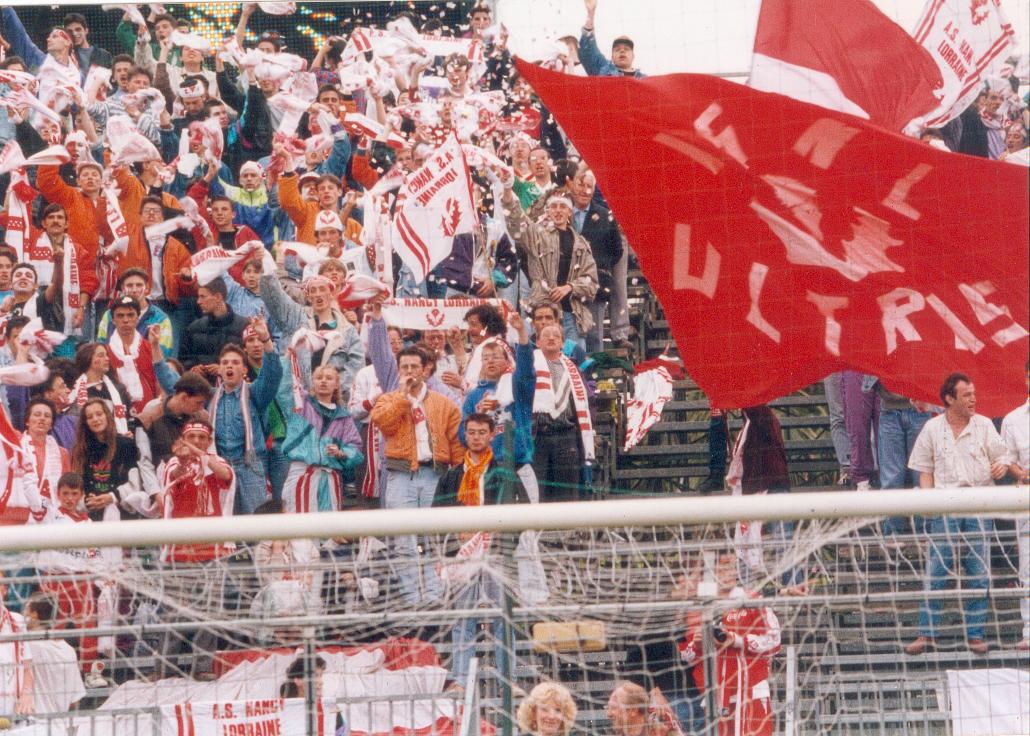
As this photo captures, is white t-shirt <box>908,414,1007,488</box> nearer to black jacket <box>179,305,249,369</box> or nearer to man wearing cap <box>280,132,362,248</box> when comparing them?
man wearing cap <box>280,132,362,248</box>

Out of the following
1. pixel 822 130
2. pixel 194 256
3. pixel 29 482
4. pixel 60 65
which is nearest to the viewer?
pixel 822 130

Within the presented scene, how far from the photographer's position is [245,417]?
7062mm

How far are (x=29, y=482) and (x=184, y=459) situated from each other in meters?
0.67

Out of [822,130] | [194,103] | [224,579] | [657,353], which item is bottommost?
[224,579]

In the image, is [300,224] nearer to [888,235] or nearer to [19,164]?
[19,164]

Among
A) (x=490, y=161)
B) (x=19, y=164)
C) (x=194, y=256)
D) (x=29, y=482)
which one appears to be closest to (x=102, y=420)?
(x=29, y=482)

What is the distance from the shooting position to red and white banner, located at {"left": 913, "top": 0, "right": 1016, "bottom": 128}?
6664 millimetres

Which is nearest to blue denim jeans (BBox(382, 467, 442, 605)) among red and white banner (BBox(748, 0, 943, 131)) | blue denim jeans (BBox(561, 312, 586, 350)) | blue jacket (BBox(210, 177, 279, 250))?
blue denim jeans (BBox(561, 312, 586, 350))

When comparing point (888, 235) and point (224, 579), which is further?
point (888, 235)

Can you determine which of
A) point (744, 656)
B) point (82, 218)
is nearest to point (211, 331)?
point (82, 218)

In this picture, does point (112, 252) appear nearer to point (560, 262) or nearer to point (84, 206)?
point (84, 206)

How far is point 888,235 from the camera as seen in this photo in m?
5.91

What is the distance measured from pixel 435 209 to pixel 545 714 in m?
3.39

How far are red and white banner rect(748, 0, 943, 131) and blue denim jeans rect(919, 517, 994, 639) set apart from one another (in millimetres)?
1922
